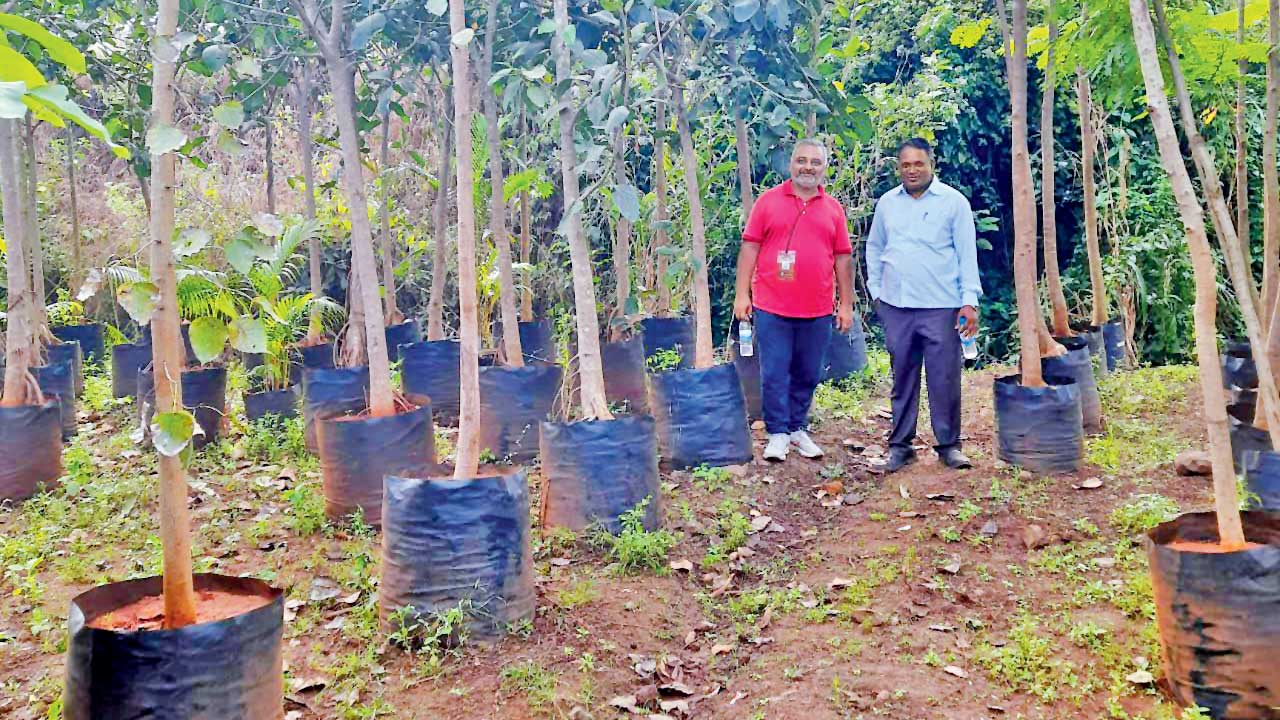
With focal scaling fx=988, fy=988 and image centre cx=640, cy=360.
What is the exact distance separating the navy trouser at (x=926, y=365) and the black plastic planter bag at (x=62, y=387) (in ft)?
15.8

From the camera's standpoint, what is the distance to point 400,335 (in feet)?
24.4

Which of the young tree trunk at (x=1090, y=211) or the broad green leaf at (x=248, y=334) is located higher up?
the young tree trunk at (x=1090, y=211)

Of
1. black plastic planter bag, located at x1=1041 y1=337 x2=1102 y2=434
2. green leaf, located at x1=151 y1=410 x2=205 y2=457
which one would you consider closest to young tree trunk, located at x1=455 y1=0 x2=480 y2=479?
green leaf, located at x1=151 y1=410 x2=205 y2=457

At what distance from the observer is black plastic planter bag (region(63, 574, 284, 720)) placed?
2.21m

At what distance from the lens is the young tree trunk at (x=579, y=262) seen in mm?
4031

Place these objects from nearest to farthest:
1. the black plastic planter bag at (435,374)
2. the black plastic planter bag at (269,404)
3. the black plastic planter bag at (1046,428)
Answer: the black plastic planter bag at (1046,428)
the black plastic planter bag at (269,404)
the black plastic planter bag at (435,374)

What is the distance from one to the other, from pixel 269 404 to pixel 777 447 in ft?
9.77

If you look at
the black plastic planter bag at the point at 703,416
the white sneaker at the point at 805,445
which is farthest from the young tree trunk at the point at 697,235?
the white sneaker at the point at 805,445

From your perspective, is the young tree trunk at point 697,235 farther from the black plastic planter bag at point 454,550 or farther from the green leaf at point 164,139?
the green leaf at point 164,139

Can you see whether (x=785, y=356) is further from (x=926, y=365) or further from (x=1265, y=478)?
(x=1265, y=478)

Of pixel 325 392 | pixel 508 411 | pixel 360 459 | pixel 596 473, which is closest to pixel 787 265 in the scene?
pixel 508 411

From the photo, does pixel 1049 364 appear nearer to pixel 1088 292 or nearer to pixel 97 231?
pixel 1088 292

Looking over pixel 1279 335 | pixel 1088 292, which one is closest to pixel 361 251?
pixel 1279 335

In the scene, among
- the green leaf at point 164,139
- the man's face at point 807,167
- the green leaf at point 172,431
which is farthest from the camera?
the man's face at point 807,167
